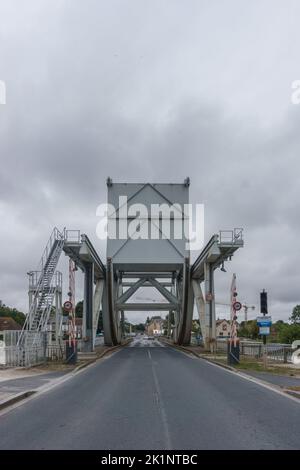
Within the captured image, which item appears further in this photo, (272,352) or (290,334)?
(290,334)

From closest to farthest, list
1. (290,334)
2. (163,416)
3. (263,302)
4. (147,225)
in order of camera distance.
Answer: (163,416) → (263,302) → (147,225) → (290,334)

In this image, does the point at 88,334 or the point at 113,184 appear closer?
the point at 88,334

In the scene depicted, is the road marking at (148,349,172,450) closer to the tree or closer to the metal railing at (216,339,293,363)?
the metal railing at (216,339,293,363)

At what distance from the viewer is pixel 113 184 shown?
51000mm

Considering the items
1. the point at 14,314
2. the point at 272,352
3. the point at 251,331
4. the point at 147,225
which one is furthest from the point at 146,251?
the point at 14,314

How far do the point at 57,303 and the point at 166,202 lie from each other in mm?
14573

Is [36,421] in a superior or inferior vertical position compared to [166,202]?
inferior

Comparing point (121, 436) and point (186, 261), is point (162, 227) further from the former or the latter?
point (121, 436)

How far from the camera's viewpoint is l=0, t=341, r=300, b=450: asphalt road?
28.4 ft

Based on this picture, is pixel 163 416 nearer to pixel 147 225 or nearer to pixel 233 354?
pixel 233 354

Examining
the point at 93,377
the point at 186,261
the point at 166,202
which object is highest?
the point at 166,202

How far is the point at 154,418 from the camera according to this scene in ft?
36.2
